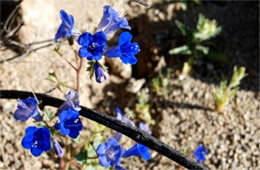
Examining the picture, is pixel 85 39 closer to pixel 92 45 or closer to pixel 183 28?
pixel 92 45

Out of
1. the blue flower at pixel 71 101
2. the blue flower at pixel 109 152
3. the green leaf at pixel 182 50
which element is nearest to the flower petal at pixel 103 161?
the blue flower at pixel 109 152

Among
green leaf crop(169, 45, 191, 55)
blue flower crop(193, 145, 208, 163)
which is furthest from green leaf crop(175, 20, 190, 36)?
blue flower crop(193, 145, 208, 163)

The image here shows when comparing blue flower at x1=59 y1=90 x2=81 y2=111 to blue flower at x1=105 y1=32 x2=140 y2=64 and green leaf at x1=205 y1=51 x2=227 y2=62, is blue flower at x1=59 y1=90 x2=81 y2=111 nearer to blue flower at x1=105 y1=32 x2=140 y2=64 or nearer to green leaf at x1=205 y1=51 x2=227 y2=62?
blue flower at x1=105 y1=32 x2=140 y2=64

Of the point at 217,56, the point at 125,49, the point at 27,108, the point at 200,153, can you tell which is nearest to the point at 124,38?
the point at 125,49

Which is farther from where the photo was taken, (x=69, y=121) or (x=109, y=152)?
(x=109, y=152)

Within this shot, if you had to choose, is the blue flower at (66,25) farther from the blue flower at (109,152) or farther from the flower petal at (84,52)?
the blue flower at (109,152)

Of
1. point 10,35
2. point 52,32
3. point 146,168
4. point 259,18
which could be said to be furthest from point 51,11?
point 259,18

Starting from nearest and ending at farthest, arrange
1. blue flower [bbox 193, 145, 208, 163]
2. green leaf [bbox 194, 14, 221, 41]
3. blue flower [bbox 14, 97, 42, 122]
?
blue flower [bbox 14, 97, 42, 122]
blue flower [bbox 193, 145, 208, 163]
green leaf [bbox 194, 14, 221, 41]
